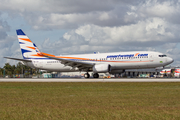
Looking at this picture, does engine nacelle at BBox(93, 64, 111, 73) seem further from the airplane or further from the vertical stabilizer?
the vertical stabilizer

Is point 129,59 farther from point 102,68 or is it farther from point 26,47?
point 26,47

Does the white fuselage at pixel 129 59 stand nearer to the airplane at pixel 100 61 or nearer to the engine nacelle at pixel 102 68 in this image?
the airplane at pixel 100 61

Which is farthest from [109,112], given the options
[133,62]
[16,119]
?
[133,62]

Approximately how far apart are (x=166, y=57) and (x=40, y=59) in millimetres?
26339

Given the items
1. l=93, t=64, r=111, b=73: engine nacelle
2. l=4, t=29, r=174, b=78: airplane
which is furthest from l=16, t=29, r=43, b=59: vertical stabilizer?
l=93, t=64, r=111, b=73: engine nacelle

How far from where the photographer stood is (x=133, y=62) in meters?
40.8

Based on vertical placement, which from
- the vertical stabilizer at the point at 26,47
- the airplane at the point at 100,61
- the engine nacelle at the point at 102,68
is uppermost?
the vertical stabilizer at the point at 26,47

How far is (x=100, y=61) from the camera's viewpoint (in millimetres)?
43406

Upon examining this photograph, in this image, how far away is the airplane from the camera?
1594 inches

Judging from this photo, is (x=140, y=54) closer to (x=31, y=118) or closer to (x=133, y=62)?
(x=133, y=62)

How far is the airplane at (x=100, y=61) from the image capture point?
133 feet

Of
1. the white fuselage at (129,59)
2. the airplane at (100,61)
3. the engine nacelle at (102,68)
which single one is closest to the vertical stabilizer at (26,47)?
the airplane at (100,61)

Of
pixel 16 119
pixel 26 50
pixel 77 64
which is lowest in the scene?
pixel 16 119

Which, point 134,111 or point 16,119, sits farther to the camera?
point 134,111
